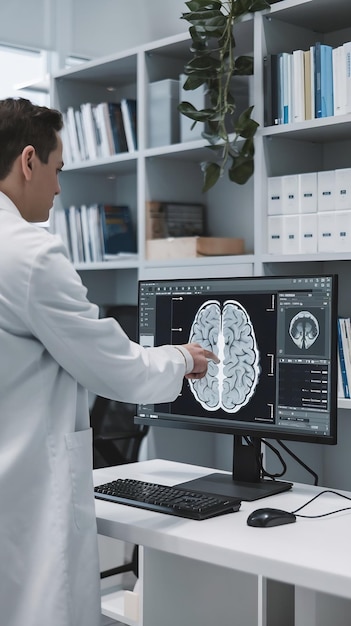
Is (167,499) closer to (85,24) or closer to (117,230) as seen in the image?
(117,230)

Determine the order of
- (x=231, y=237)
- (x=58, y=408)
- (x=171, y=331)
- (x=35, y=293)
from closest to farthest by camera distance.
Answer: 1. (x=35, y=293)
2. (x=58, y=408)
3. (x=171, y=331)
4. (x=231, y=237)

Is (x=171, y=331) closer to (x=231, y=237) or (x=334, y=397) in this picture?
(x=334, y=397)

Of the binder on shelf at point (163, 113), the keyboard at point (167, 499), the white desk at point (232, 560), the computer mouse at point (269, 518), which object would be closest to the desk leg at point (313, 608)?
the white desk at point (232, 560)

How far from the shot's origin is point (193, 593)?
1922mm

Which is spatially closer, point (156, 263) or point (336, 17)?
point (336, 17)

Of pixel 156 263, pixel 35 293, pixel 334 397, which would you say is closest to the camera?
pixel 35 293

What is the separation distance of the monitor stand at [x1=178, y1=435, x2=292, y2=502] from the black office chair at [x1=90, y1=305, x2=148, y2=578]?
1182 millimetres

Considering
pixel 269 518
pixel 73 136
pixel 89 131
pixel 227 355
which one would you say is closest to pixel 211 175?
pixel 89 131

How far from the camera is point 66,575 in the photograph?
151 cm

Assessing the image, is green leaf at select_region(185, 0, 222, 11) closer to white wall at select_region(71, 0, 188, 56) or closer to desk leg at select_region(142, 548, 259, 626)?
white wall at select_region(71, 0, 188, 56)

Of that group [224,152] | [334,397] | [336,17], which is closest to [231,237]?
[224,152]

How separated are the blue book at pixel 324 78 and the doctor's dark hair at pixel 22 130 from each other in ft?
4.49

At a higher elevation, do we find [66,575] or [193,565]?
[66,575]

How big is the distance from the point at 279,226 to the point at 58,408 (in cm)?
153
